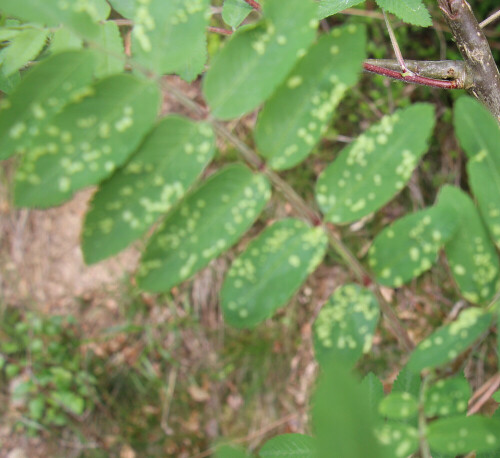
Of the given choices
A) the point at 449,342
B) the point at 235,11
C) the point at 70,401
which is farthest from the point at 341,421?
the point at 70,401

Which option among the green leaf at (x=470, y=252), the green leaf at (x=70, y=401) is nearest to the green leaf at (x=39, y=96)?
the green leaf at (x=470, y=252)

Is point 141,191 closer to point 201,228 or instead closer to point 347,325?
point 201,228

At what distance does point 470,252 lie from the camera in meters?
0.87

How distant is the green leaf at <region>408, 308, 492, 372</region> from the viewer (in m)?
0.84

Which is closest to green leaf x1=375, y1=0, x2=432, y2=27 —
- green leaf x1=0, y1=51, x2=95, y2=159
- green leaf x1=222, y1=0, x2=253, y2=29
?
green leaf x1=222, y1=0, x2=253, y2=29

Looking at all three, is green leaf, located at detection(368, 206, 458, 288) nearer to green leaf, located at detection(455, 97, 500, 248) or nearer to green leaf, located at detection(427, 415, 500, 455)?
green leaf, located at detection(455, 97, 500, 248)

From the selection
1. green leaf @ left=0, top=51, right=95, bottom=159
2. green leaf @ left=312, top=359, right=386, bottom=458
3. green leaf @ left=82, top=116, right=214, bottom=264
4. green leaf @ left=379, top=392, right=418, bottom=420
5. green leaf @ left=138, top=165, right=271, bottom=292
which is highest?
green leaf @ left=0, top=51, right=95, bottom=159

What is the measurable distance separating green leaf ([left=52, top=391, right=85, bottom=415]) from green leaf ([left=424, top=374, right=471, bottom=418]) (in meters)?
2.46

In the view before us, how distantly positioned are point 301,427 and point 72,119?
2431 mm

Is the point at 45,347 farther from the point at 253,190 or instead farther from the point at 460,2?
the point at 460,2

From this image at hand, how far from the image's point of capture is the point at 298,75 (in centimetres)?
79

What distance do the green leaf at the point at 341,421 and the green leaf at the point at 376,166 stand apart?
38 centimetres

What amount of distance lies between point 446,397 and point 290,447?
1.24 ft

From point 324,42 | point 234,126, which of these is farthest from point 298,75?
point 234,126
